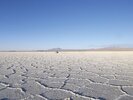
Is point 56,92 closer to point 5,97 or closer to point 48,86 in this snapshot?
point 48,86

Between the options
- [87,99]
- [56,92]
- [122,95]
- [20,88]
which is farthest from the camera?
[20,88]

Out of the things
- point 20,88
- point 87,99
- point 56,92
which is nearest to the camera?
point 87,99

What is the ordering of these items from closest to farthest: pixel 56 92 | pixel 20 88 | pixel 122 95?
pixel 122 95
pixel 56 92
pixel 20 88

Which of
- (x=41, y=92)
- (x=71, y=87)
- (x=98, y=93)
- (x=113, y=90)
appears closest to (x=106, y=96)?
(x=98, y=93)

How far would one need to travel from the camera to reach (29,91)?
8.87ft

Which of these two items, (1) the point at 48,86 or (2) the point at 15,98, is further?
(1) the point at 48,86

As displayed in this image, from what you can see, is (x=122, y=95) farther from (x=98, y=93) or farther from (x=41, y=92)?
(x=41, y=92)

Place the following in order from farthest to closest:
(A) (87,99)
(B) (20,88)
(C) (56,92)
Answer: (B) (20,88), (C) (56,92), (A) (87,99)

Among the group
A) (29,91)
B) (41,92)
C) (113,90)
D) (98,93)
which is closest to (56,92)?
(41,92)

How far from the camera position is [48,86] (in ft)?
10.0

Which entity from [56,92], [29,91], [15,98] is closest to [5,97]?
[15,98]

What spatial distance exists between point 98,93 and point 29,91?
91 centimetres

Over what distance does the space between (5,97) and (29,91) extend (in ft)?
1.20

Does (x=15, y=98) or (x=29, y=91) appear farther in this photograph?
(x=29, y=91)
